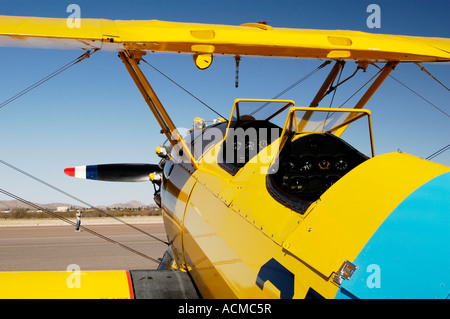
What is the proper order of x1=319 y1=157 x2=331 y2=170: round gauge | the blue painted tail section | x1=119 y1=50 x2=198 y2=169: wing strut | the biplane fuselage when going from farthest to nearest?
x1=119 y1=50 x2=198 y2=169: wing strut → x1=319 y1=157 x2=331 y2=170: round gauge → the biplane fuselage → the blue painted tail section

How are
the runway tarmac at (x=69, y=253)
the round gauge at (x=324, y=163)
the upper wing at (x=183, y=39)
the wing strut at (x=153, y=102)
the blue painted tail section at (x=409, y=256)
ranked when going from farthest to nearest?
the runway tarmac at (x=69, y=253), the wing strut at (x=153, y=102), the upper wing at (x=183, y=39), the round gauge at (x=324, y=163), the blue painted tail section at (x=409, y=256)

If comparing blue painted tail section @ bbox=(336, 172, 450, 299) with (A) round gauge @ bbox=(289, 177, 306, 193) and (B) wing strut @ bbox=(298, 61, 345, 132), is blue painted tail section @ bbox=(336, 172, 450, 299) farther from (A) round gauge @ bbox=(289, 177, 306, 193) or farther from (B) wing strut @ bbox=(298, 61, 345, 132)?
(B) wing strut @ bbox=(298, 61, 345, 132)

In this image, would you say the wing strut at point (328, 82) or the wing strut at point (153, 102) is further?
the wing strut at point (328, 82)

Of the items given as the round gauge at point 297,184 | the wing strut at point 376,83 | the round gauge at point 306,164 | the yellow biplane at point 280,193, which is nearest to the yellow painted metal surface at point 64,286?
the yellow biplane at point 280,193

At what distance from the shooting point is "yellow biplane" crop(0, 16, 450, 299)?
192 centimetres

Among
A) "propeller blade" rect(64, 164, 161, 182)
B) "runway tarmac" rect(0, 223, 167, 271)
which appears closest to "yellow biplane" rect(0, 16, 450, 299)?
"propeller blade" rect(64, 164, 161, 182)

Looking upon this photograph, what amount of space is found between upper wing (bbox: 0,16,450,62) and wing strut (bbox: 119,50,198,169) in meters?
0.26

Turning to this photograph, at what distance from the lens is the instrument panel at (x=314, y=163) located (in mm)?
3307

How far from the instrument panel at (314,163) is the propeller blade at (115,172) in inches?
214

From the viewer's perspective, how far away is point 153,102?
519cm

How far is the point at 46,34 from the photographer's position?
461cm

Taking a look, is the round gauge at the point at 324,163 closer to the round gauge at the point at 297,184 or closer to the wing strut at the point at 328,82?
the round gauge at the point at 297,184

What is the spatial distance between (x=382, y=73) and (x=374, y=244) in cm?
505

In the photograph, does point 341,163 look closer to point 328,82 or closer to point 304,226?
point 304,226
